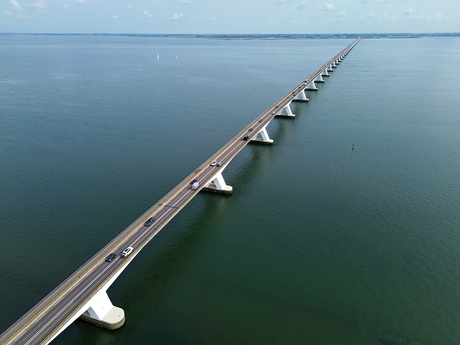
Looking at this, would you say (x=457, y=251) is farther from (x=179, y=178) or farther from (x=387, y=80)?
(x=387, y=80)

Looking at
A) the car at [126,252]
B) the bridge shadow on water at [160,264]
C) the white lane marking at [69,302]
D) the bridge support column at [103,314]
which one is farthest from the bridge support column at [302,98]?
the bridge support column at [103,314]

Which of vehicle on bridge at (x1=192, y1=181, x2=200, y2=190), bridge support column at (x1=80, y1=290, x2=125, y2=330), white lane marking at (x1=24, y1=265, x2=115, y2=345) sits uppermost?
white lane marking at (x1=24, y1=265, x2=115, y2=345)

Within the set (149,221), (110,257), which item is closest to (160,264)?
(149,221)

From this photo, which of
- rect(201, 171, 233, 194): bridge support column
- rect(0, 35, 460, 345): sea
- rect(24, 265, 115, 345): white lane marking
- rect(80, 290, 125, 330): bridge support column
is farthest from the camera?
rect(201, 171, 233, 194): bridge support column

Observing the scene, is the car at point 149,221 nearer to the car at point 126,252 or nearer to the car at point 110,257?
the car at point 126,252

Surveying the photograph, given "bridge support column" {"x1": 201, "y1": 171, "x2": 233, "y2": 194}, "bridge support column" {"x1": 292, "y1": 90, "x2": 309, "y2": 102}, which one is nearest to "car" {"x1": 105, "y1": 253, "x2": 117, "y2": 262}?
"bridge support column" {"x1": 201, "y1": 171, "x2": 233, "y2": 194}

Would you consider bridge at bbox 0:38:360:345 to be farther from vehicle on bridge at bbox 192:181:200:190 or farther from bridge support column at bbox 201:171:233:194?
bridge support column at bbox 201:171:233:194
